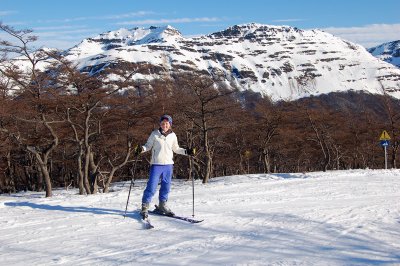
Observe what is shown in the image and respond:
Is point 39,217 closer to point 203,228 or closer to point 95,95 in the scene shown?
point 203,228

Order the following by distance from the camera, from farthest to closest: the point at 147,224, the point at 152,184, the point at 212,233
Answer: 1. the point at 152,184
2. the point at 147,224
3. the point at 212,233

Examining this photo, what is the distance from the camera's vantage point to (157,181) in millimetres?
8078

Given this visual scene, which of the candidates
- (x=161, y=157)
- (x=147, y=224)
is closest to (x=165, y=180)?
(x=161, y=157)

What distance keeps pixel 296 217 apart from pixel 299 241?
1910 millimetres

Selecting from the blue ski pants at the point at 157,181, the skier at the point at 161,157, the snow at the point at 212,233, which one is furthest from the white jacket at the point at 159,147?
the snow at the point at 212,233

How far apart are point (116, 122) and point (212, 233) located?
17175mm

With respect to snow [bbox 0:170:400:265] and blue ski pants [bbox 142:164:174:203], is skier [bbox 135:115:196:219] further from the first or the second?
snow [bbox 0:170:400:265]

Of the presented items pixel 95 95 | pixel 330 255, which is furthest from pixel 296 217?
pixel 95 95

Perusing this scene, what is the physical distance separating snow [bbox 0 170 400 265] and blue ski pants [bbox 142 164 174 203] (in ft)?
1.56

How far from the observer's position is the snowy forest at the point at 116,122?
681 inches

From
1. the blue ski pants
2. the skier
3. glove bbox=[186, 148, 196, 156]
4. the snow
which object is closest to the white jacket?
the skier

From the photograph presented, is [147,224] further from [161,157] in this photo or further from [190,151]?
[190,151]

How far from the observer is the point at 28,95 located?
62.5 ft

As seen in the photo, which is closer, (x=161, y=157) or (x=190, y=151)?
(x=161, y=157)
